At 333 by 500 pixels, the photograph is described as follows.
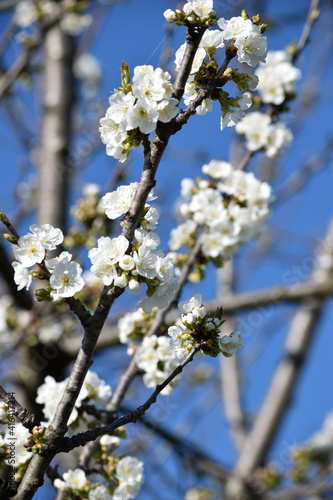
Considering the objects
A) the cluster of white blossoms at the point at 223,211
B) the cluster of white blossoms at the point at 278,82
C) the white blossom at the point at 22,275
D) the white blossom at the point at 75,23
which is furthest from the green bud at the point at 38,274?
the white blossom at the point at 75,23

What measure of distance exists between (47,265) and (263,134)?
1820 mm

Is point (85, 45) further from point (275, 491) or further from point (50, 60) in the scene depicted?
point (275, 491)

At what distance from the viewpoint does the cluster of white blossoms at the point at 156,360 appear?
190cm

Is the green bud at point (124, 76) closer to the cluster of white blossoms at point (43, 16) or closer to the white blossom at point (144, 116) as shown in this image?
Answer: the white blossom at point (144, 116)

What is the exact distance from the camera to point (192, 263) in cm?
237

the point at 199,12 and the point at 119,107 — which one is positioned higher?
the point at 199,12

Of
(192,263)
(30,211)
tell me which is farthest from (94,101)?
(192,263)

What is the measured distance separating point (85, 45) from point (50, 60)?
3.36ft

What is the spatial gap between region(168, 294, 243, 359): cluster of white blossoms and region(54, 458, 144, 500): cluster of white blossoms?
0.56 m

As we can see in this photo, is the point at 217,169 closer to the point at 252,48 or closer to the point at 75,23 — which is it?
the point at 252,48

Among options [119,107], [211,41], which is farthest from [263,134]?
[119,107]

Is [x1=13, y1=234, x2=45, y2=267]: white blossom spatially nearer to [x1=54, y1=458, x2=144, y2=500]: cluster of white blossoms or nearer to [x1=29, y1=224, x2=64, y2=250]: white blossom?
[x1=29, y1=224, x2=64, y2=250]: white blossom

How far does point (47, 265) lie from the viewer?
1.32 meters

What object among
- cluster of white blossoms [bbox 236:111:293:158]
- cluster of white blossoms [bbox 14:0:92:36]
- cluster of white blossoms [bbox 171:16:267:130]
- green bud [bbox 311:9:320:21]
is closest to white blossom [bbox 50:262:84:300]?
cluster of white blossoms [bbox 171:16:267:130]
